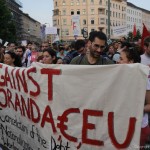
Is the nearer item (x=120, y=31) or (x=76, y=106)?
(x=76, y=106)

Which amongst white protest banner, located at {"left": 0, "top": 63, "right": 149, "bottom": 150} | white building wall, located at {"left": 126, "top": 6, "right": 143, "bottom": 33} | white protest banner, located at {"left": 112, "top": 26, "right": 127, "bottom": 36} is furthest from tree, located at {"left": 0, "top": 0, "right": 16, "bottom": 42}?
white building wall, located at {"left": 126, "top": 6, "right": 143, "bottom": 33}

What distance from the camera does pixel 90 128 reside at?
138 inches

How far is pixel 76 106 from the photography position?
3.62 m

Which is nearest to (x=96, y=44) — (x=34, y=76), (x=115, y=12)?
(x=34, y=76)

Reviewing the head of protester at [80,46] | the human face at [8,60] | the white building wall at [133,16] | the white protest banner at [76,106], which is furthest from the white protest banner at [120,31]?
the white building wall at [133,16]

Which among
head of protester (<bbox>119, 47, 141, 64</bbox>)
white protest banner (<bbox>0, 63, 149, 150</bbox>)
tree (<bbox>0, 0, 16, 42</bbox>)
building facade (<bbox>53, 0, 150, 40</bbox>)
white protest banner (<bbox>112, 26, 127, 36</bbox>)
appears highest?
building facade (<bbox>53, 0, 150, 40</bbox>)

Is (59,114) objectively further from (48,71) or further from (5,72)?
(5,72)

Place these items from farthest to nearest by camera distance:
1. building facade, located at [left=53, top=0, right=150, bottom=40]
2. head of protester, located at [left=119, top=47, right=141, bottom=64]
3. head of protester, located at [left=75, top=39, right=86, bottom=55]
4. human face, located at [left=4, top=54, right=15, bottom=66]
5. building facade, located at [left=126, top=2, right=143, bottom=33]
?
building facade, located at [left=126, top=2, right=143, bottom=33] → building facade, located at [left=53, top=0, right=150, bottom=40] → head of protester, located at [left=75, top=39, right=86, bottom=55] → human face, located at [left=4, top=54, right=15, bottom=66] → head of protester, located at [left=119, top=47, right=141, bottom=64]

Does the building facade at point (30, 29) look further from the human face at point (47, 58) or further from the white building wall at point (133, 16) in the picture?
the human face at point (47, 58)

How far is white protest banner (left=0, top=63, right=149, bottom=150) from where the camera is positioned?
318cm

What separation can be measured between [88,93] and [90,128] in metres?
0.30

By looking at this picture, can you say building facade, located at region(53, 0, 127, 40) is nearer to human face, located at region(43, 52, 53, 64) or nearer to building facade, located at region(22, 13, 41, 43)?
building facade, located at region(22, 13, 41, 43)

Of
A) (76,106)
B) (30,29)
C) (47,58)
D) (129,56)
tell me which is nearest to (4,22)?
(47,58)

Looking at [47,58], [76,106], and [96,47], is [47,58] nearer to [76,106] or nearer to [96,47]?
[96,47]
